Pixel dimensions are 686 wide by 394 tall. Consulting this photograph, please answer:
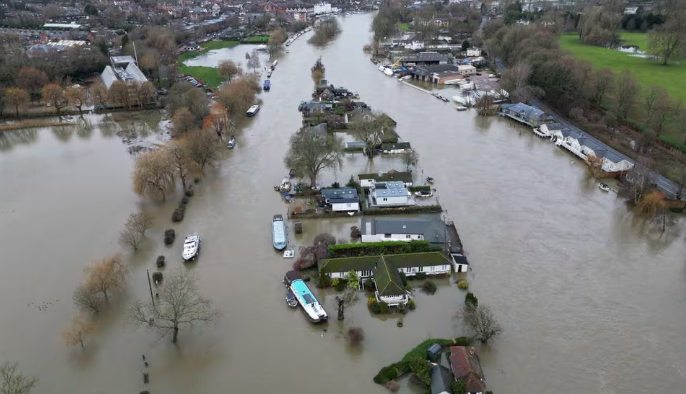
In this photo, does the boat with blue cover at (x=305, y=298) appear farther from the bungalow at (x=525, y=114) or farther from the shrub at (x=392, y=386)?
the bungalow at (x=525, y=114)

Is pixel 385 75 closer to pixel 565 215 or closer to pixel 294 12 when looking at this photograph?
pixel 565 215

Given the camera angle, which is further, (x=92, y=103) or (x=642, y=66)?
(x=642, y=66)

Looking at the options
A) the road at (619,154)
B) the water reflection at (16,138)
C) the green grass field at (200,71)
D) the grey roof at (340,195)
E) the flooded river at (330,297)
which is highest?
the green grass field at (200,71)

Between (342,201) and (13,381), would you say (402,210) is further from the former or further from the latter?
(13,381)

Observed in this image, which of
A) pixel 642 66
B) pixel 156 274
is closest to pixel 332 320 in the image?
pixel 156 274

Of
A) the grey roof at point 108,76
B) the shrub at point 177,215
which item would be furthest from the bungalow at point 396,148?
the grey roof at point 108,76
